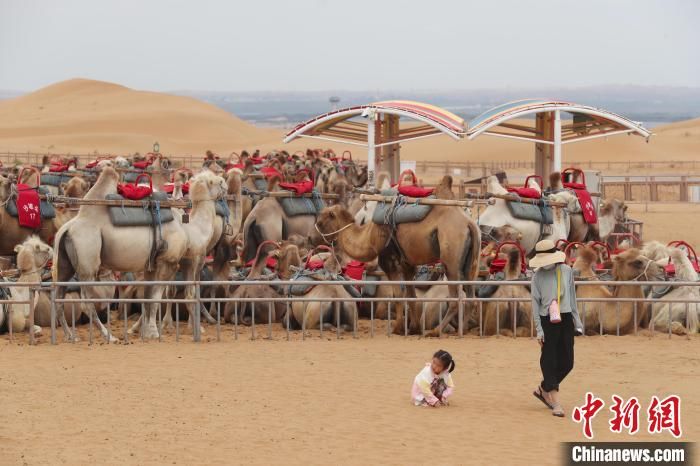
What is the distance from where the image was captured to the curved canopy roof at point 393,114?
26.8 m

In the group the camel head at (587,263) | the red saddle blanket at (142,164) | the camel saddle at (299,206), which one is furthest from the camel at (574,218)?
the red saddle blanket at (142,164)

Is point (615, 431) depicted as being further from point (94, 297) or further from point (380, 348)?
point (94, 297)

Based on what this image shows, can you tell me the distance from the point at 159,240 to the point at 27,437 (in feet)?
17.4

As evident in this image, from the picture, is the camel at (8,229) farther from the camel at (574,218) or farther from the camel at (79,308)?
the camel at (574,218)

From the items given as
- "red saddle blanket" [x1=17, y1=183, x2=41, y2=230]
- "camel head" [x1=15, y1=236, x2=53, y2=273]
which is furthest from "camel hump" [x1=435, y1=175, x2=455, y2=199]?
"red saddle blanket" [x1=17, y1=183, x2=41, y2=230]

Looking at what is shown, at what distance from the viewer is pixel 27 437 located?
10062mm

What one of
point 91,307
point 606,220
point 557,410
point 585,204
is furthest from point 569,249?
point 557,410

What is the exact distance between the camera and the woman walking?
10727mm

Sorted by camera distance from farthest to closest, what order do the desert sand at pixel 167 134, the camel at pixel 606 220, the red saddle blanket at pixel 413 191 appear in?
the desert sand at pixel 167 134, the camel at pixel 606 220, the red saddle blanket at pixel 413 191

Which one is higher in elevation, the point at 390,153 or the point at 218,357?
the point at 390,153

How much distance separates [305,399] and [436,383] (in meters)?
1.10

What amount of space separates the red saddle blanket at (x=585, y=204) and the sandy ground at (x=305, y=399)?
479cm

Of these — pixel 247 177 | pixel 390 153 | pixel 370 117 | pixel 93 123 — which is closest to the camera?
pixel 247 177

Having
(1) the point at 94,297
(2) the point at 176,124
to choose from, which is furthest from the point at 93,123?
(1) the point at 94,297
